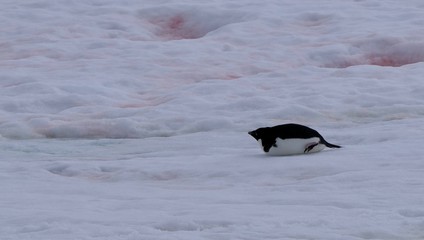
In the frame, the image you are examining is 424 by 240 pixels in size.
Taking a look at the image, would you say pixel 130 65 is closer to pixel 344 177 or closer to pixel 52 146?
pixel 52 146

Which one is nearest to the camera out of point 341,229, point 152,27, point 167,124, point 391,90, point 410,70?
point 341,229

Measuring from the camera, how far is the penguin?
7.43m

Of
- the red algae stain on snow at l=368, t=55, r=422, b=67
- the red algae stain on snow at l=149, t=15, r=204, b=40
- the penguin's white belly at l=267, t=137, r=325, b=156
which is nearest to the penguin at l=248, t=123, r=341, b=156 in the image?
the penguin's white belly at l=267, t=137, r=325, b=156

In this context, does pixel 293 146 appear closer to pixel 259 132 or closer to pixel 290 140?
pixel 290 140

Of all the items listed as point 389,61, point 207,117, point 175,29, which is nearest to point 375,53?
point 389,61

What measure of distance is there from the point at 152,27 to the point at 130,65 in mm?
2632

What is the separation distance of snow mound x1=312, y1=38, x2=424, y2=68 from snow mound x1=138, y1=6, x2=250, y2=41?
2.49m

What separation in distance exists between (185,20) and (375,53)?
364cm

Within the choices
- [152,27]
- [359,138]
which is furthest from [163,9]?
[359,138]

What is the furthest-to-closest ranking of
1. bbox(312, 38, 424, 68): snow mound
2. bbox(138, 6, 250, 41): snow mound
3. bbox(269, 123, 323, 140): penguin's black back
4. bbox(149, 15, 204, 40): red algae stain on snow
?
bbox(138, 6, 250, 41): snow mound → bbox(149, 15, 204, 40): red algae stain on snow → bbox(312, 38, 424, 68): snow mound → bbox(269, 123, 323, 140): penguin's black back

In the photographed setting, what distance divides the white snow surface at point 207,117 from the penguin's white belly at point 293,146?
9cm

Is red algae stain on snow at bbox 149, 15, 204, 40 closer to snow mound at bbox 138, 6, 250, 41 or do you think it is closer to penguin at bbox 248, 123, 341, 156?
snow mound at bbox 138, 6, 250, 41

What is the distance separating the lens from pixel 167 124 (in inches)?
381

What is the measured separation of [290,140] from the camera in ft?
24.4
